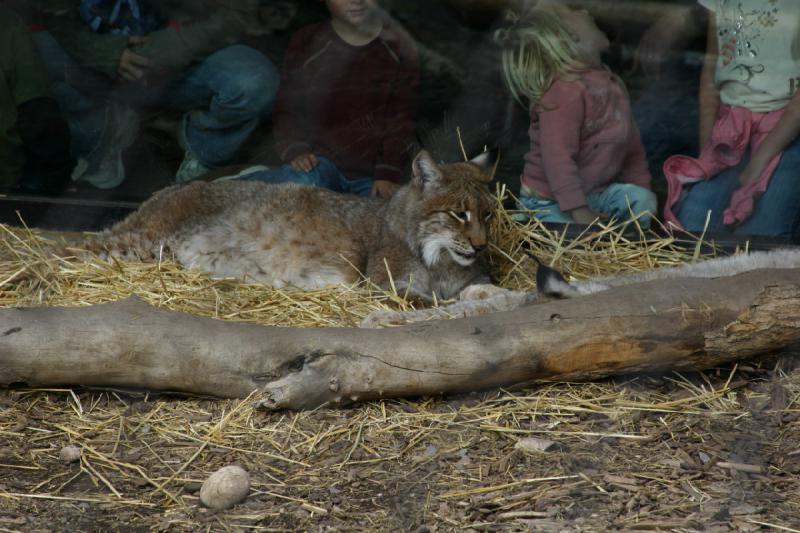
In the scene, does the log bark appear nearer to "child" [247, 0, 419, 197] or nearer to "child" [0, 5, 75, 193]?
"child" [247, 0, 419, 197]

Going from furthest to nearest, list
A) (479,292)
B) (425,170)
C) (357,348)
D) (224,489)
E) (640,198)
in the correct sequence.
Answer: (640,198) → (425,170) → (479,292) → (357,348) → (224,489)

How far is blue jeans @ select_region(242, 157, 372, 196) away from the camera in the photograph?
4.37m

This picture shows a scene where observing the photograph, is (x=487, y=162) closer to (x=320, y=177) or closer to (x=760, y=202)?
(x=320, y=177)

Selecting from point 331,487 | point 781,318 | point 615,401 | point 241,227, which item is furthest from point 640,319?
point 241,227

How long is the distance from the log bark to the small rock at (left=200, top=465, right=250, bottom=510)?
39 centimetres

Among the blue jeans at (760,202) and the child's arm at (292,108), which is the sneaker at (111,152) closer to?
the child's arm at (292,108)

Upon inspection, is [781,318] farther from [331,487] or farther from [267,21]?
[267,21]

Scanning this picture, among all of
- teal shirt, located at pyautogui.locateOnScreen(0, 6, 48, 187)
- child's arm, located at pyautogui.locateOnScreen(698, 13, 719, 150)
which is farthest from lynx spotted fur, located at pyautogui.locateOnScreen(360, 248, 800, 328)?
teal shirt, located at pyautogui.locateOnScreen(0, 6, 48, 187)

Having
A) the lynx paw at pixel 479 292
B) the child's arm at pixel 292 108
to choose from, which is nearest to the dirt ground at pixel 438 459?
the lynx paw at pixel 479 292

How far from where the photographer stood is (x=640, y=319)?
2.87 m

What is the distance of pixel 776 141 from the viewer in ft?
13.4

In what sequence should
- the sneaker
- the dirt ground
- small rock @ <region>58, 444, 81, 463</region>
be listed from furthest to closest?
the sneaker, small rock @ <region>58, 444, 81, 463</region>, the dirt ground

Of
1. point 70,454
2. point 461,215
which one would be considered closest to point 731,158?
point 461,215

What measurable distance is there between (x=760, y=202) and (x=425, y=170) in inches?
58.7
